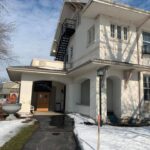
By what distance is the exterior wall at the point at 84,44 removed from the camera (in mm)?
12623

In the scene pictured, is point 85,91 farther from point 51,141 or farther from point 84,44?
point 51,141

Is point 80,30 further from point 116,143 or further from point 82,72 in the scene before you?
point 116,143

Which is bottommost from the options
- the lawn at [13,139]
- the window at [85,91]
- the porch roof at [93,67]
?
the lawn at [13,139]

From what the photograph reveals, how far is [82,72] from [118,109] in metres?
4.08

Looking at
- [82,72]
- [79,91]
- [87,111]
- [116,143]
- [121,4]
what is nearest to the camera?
[116,143]

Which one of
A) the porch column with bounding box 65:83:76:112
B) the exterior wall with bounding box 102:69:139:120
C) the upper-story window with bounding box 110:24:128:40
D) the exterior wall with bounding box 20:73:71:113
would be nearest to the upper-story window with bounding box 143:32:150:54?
the upper-story window with bounding box 110:24:128:40

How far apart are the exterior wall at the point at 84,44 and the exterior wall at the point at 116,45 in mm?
442

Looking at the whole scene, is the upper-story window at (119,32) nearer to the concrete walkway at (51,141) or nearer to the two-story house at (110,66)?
the two-story house at (110,66)

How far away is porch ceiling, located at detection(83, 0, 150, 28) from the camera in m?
11.4

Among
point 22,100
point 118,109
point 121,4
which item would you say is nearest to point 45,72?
point 22,100

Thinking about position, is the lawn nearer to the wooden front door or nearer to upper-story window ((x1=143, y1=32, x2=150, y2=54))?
the wooden front door

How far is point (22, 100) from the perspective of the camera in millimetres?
14555

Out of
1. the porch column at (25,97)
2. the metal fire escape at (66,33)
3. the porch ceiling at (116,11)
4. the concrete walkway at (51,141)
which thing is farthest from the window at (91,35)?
the concrete walkway at (51,141)

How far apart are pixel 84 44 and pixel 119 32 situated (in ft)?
11.1
